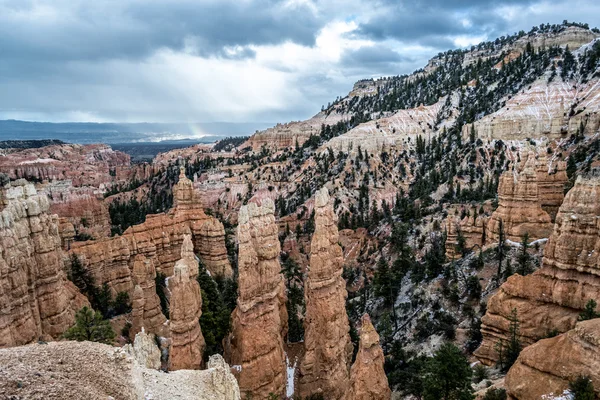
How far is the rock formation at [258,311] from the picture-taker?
23672 millimetres

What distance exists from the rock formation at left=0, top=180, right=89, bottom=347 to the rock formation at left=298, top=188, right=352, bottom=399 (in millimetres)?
15041

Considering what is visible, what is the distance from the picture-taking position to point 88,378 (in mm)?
10789

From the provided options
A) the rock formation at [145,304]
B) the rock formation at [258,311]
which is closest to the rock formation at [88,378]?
the rock formation at [258,311]

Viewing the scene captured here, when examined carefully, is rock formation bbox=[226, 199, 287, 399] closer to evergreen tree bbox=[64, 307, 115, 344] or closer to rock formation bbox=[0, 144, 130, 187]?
evergreen tree bbox=[64, 307, 115, 344]

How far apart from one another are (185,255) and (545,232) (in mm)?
32184

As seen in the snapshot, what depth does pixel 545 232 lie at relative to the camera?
37.9m

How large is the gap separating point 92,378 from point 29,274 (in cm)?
1531

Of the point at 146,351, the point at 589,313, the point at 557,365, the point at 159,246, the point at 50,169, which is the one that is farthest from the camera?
the point at 50,169

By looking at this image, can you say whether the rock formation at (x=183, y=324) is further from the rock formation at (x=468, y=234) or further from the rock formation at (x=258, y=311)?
the rock formation at (x=468, y=234)

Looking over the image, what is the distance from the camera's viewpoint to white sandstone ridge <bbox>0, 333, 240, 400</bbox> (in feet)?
31.9

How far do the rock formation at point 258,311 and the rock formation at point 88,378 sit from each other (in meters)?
8.95

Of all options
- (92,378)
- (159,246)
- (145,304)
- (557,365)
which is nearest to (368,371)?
(557,365)

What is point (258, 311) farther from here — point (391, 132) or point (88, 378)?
point (391, 132)

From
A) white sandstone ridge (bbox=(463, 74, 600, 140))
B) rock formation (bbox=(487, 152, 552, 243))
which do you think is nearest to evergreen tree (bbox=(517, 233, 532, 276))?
rock formation (bbox=(487, 152, 552, 243))
